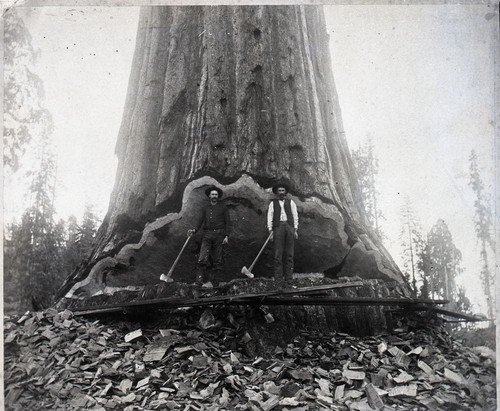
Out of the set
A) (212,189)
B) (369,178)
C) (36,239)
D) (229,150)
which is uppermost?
(229,150)

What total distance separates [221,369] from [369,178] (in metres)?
2.53

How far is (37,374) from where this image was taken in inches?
142

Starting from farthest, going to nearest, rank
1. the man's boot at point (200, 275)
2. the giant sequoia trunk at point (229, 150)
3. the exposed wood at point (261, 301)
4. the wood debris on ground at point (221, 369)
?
the giant sequoia trunk at point (229, 150), the man's boot at point (200, 275), the exposed wood at point (261, 301), the wood debris on ground at point (221, 369)

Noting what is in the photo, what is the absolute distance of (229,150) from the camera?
4.45 metres

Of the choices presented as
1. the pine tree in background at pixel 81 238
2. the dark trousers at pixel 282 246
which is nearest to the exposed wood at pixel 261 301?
the dark trousers at pixel 282 246

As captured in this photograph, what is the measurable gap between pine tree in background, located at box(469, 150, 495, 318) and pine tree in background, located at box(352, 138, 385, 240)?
36.0 inches

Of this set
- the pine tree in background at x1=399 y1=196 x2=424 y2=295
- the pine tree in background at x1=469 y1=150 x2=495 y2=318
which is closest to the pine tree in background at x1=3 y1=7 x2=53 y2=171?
the pine tree in background at x1=399 y1=196 x2=424 y2=295

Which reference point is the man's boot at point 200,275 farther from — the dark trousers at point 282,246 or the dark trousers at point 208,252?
the dark trousers at point 282,246

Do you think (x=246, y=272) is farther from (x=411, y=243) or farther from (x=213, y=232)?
(x=411, y=243)

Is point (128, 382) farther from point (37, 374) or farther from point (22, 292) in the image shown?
point (22, 292)

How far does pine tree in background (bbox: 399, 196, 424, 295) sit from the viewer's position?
4438 mm

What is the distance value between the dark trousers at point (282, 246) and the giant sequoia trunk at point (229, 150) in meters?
0.14

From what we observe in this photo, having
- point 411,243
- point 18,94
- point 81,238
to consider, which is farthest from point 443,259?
point 18,94

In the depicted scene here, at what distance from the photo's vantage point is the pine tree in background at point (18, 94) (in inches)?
157
